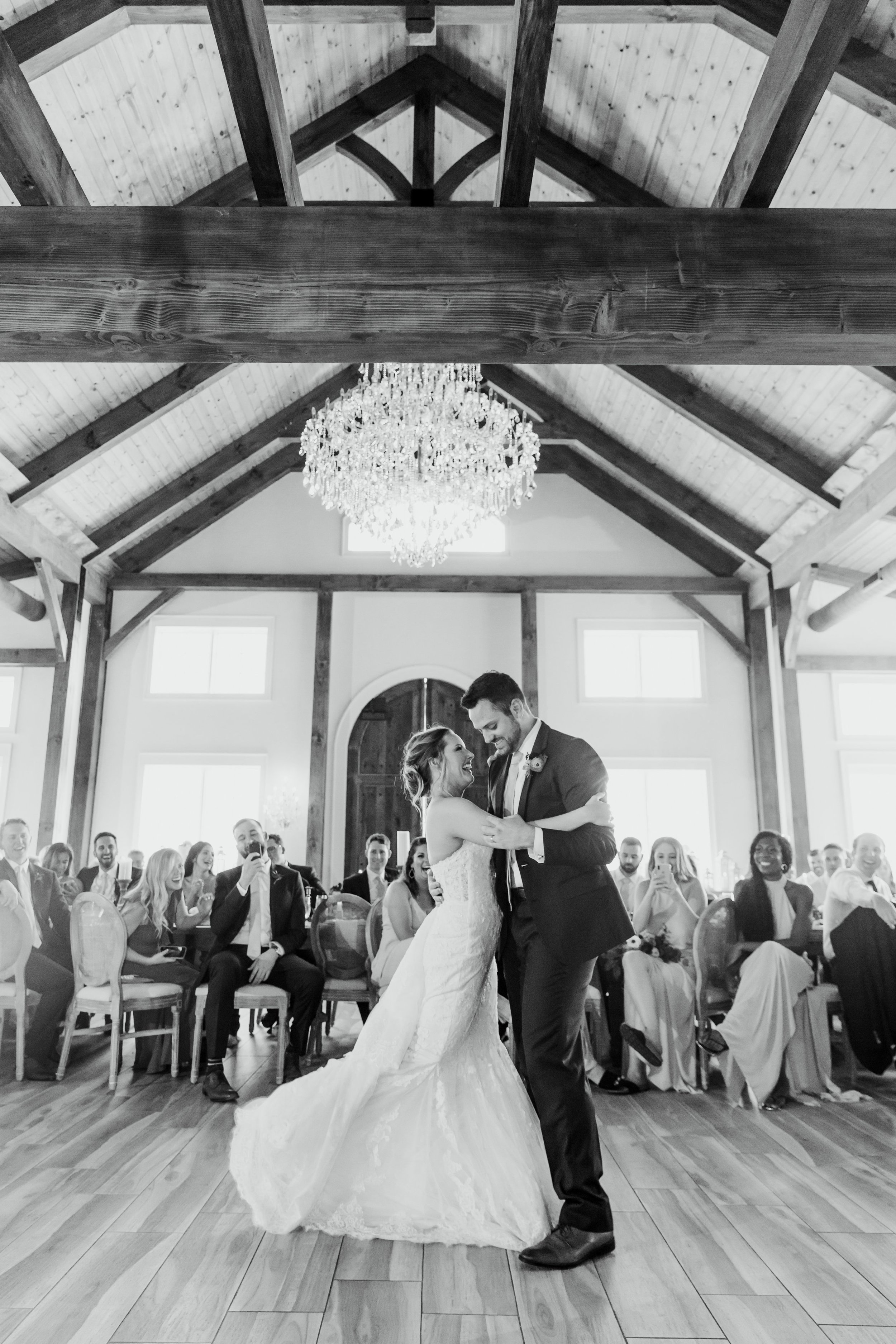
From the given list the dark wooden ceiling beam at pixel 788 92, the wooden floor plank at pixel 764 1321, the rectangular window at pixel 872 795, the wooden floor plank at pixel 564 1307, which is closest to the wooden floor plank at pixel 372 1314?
the wooden floor plank at pixel 564 1307

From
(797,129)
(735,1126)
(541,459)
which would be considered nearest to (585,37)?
(797,129)

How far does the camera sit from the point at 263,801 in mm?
10094

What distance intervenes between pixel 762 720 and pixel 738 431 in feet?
11.1

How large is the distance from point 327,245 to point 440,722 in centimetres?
744

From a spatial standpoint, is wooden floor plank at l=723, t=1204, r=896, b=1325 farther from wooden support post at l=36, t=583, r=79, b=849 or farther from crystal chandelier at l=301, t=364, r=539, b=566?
wooden support post at l=36, t=583, r=79, b=849

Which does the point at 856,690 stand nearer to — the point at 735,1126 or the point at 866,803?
the point at 866,803

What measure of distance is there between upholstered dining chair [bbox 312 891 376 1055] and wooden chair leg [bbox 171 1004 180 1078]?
0.77 meters

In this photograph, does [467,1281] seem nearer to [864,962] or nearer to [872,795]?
[864,962]

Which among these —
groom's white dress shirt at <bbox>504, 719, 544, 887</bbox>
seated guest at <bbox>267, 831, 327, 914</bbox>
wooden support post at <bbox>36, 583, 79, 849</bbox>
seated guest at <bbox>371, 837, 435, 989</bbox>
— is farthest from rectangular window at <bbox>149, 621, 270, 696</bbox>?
groom's white dress shirt at <bbox>504, 719, 544, 887</bbox>

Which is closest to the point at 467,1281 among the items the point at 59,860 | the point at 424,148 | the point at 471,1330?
the point at 471,1330

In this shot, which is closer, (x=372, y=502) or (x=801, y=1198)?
(x=801, y=1198)

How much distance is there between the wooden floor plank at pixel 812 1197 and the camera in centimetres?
283

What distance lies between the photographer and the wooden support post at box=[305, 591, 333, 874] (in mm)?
9836

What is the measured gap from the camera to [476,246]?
10.4 ft
